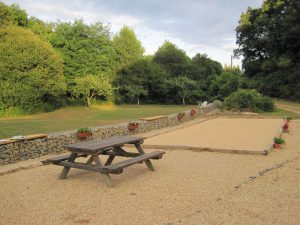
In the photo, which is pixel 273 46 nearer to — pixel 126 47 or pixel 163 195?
pixel 126 47

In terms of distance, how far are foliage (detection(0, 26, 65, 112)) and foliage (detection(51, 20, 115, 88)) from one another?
19.7 ft

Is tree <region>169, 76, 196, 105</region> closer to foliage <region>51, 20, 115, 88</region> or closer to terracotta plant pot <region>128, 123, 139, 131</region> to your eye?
foliage <region>51, 20, 115, 88</region>

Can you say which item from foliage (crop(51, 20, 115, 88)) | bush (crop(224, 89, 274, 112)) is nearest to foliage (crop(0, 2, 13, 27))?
foliage (crop(51, 20, 115, 88))

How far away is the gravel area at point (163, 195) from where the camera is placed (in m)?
3.69

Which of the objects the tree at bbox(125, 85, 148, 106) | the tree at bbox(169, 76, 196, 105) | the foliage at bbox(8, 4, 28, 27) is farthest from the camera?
the tree at bbox(169, 76, 196, 105)

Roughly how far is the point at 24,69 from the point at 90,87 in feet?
24.7

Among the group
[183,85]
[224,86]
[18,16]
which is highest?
[18,16]

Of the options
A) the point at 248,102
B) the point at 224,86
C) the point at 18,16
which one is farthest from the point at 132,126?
the point at 224,86

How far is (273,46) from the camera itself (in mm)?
35188

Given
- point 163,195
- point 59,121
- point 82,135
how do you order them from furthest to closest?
point 59,121, point 82,135, point 163,195

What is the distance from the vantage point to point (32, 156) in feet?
24.6

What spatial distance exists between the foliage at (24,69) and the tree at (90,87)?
504cm

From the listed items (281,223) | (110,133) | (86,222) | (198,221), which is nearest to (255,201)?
(281,223)

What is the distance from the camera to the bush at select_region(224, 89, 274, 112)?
21.2 metres
